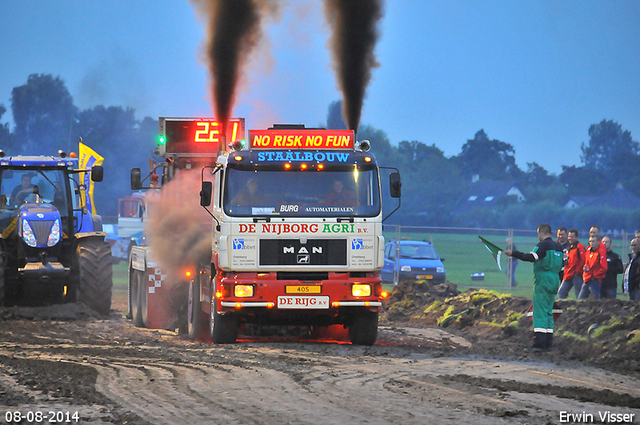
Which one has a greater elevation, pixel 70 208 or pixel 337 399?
pixel 70 208

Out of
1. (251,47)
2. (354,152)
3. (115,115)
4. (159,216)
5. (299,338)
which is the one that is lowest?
(299,338)

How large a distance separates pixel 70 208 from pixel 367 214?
7647 millimetres

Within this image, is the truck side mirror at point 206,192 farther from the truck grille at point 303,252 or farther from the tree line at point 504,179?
the tree line at point 504,179

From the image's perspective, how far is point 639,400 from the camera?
891 cm

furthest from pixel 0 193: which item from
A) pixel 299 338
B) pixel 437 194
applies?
pixel 437 194

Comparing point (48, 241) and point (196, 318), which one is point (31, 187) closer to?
point (48, 241)

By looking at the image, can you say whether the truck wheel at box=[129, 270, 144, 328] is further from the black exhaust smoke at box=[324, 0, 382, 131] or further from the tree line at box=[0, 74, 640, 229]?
the tree line at box=[0, 74, 640, 229]

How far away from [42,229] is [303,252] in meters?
6.73

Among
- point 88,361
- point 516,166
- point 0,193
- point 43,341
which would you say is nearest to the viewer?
point 88,361

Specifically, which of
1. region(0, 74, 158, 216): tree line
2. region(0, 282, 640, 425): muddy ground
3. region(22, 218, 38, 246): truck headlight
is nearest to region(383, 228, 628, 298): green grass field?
region(0, 282, 640, 425): muddy ground

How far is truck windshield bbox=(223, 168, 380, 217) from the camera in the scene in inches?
508

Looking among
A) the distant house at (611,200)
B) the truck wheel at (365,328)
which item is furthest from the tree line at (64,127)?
the truck wheel at (365,328)

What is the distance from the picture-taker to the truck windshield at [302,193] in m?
12.9

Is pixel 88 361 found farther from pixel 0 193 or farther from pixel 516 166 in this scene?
pixel 516 166
